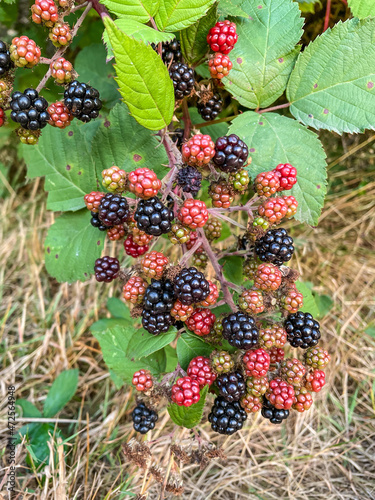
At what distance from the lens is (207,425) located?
86.7 inches

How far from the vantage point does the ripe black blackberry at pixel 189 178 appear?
131 centimetres

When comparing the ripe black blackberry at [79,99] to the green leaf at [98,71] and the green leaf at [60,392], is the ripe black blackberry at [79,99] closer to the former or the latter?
the green leaf at [98,71]

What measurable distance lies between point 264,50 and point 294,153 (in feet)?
1.50

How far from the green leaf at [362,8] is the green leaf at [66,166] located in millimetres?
1345

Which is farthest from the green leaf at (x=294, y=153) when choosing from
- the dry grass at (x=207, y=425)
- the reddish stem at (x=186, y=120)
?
the dry grass at (x=207, y=425)

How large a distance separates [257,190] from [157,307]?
0.58 m

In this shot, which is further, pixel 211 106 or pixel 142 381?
pixel 211 106

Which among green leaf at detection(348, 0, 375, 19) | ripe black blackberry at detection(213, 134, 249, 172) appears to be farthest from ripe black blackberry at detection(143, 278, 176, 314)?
green leaf at detection(348, 0, 375, 19)

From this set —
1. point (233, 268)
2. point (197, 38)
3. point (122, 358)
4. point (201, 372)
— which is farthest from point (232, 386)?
point (197, 38)

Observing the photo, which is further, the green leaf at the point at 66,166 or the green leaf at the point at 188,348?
the green leaf at the point at 66,166

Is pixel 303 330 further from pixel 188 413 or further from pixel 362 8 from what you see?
pixel 362 8

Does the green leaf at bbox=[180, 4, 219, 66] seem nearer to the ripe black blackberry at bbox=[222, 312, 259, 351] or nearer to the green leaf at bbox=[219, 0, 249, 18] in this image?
the green leaf at bbox=[219, 0, 249, 18]

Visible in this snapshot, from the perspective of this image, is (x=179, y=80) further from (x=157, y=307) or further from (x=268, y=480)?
(x=268, y=480)

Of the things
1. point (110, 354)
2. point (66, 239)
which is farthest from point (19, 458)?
point (66, 239)
